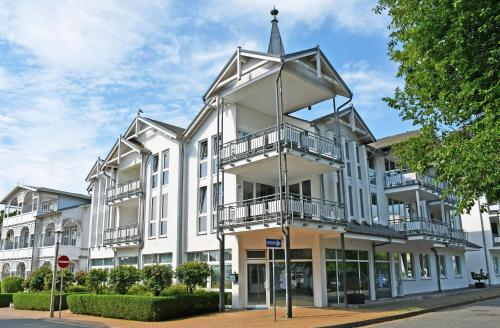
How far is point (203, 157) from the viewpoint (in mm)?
23594

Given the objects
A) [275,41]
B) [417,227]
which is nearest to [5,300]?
[275,41]

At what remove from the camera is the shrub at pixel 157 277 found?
1842 cm

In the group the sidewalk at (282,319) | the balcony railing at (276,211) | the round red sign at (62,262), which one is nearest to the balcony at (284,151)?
the balcony railing at (276,211)

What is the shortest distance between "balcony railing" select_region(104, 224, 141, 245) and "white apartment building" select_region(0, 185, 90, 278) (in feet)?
21.2

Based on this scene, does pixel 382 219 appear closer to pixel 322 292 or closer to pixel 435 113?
pixel 322 292

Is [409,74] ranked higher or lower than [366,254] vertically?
higher

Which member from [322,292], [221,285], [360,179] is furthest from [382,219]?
[221,285]

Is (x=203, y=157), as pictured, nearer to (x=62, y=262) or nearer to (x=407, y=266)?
(x=62, y=262)

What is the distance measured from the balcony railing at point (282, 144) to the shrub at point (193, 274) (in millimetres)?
4870

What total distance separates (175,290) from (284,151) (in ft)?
27.3

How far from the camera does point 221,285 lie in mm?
19016

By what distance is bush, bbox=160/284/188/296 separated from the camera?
19.1m

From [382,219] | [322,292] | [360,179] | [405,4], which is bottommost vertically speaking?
[322,292]

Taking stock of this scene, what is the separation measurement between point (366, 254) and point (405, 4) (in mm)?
14753
